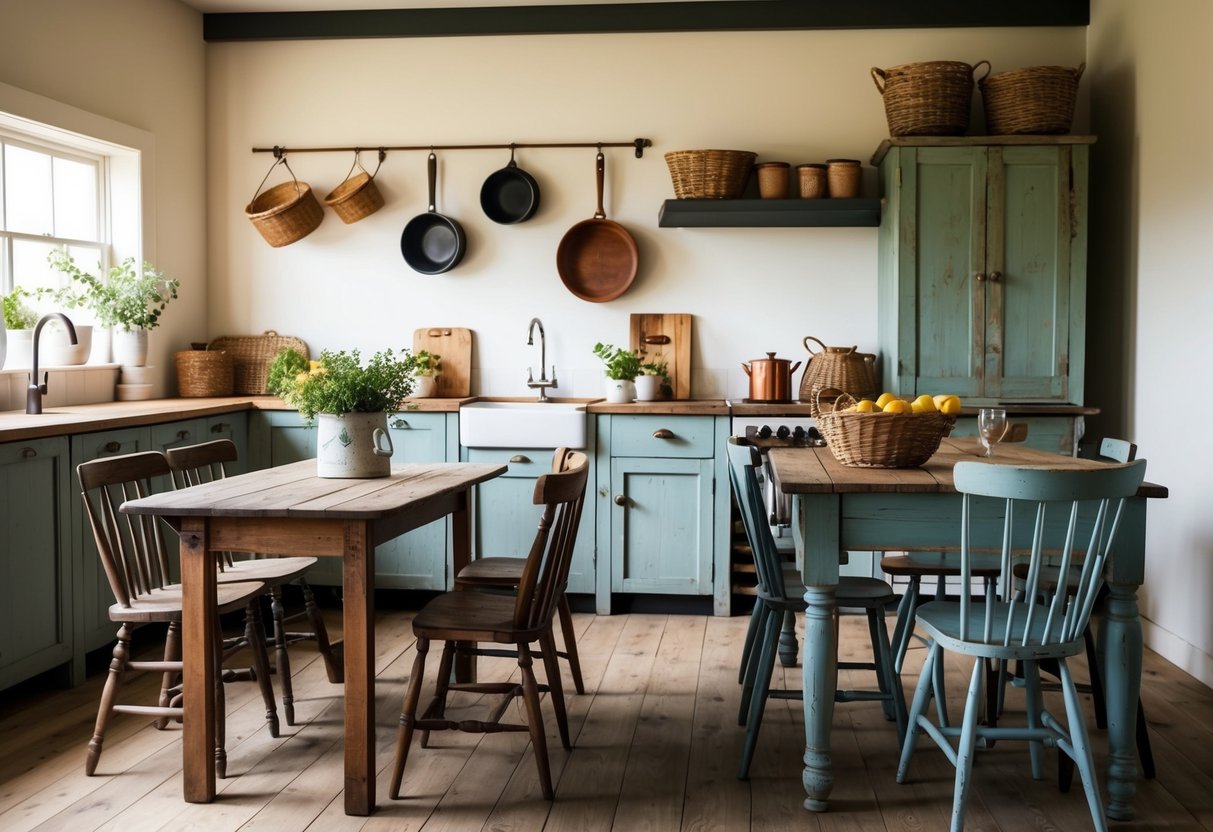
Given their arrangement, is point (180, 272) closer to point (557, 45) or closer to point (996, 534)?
point (557, 45)

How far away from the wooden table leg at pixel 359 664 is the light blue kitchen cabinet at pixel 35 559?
4.90 ft

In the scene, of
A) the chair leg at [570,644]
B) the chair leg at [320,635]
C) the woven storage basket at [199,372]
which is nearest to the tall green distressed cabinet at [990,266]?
the chair leg at [570,644]

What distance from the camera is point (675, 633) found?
4.57 m

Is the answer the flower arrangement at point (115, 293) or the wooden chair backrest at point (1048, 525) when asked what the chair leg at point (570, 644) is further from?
the flower arrangement at point (115, 293)

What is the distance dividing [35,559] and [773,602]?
2.46m

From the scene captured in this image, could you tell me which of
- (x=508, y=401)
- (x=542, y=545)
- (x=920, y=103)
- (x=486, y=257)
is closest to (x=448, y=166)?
(x=486, y=257)

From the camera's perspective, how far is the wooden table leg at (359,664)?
265cm

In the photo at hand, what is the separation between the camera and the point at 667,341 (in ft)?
17.5

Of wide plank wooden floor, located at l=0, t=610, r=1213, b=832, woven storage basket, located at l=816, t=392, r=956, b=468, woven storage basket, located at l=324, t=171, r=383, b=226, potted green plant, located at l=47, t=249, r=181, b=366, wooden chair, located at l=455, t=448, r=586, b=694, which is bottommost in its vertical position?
wide plank wooden floor, located at l=0, t=610, r=1213, b=832

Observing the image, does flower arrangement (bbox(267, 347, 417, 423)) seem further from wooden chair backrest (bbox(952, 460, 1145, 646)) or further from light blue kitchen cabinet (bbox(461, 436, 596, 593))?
light blue kitchen cabinet (bbox(461, 436, 596, 593))

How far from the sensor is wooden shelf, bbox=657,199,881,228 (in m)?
5.00

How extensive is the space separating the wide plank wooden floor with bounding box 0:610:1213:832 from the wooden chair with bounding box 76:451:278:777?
0.50ft

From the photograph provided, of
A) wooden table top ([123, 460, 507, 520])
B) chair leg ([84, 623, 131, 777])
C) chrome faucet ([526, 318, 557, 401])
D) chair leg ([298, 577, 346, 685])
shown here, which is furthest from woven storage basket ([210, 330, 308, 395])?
chair leg ([84, 623, 131, 777])

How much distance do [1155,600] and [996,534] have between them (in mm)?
2115
